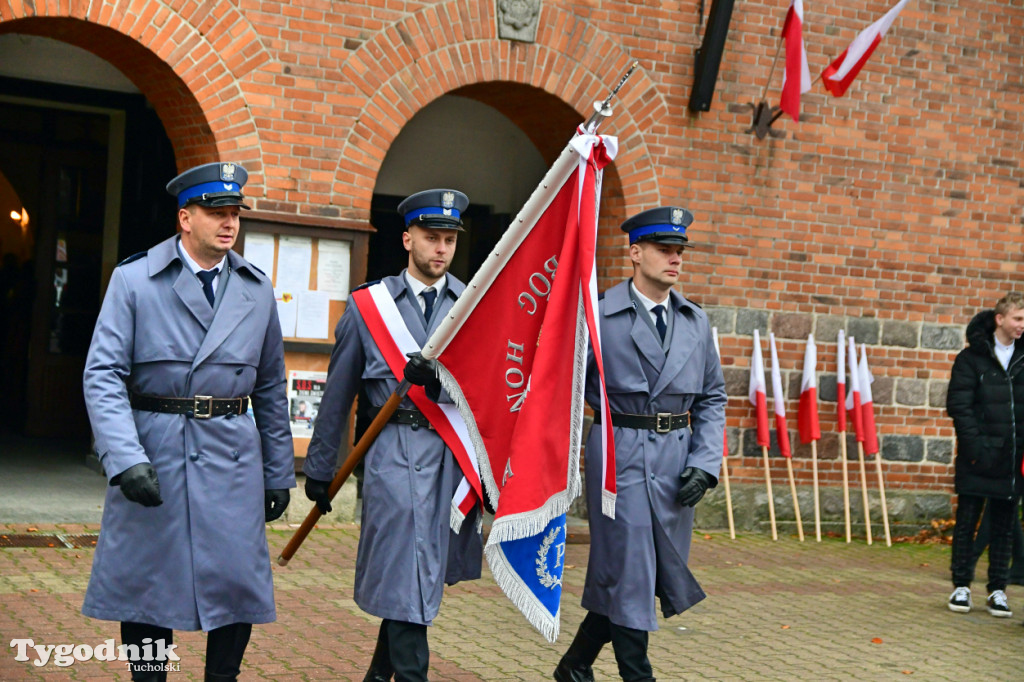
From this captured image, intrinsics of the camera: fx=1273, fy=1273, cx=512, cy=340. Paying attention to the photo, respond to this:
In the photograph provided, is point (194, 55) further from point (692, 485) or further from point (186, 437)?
point (692, 485)

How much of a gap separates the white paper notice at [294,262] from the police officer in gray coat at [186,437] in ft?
14.5

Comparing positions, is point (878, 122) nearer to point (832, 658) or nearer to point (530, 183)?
point (530, 183)

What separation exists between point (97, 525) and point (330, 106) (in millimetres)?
3280

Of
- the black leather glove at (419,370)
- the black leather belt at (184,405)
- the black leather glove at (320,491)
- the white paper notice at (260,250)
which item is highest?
the white paper notice at (260,250)

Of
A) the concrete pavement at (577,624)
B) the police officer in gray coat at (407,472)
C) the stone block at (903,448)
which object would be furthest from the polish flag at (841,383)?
the police officer in gray coat at (407,472)

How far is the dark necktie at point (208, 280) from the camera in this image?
4.53 metres

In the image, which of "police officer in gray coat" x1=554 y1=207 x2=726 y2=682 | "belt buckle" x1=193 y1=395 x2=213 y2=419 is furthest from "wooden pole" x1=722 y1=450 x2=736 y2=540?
"belt buckle" x1=193 y1=395 x2=213 y2=419

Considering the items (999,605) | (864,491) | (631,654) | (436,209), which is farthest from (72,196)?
(999,605)

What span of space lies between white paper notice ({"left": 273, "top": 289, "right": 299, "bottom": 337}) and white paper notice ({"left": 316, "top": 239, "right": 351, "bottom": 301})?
0.69 ft

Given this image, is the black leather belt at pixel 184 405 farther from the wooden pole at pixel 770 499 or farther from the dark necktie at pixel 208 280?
the wooden pole at pixel 770 499

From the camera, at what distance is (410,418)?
494 centimetres

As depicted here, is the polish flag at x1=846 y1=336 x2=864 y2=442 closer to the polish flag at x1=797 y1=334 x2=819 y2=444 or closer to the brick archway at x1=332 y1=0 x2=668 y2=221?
the polish flag at x1=797 y1=334 x2=819 y2=444

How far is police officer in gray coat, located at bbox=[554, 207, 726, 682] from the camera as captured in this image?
5.18 metres

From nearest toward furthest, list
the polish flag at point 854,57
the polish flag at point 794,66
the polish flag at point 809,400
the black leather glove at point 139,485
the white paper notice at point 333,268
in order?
the black leather glove at point 139,485 → the white paper notice at point 333,268 → the polish flag at point 854,57 → the polish flag at point 794,66 → the polish flag at point 809,400
